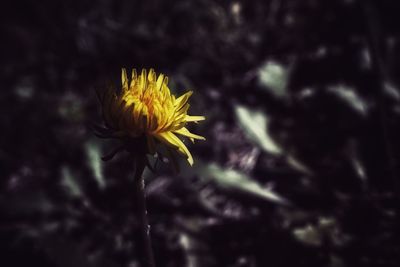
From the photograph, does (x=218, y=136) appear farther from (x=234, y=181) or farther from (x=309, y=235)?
(x=309, y=235)

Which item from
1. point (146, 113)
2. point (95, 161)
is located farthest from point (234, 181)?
point (146, 113)

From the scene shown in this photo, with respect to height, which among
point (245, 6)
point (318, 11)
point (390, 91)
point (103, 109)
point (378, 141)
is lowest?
point (103, 109)

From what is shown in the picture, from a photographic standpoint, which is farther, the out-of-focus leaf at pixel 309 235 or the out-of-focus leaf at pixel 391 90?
Result: the out-of-focus leaf at pixel 391 90

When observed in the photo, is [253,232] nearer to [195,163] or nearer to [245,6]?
[195,163]

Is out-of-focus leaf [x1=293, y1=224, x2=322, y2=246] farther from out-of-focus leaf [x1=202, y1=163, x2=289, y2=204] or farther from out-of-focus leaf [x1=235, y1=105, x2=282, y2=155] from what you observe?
out-of-focus leaf [x1=235, y1=105, x2=282, y2=155]

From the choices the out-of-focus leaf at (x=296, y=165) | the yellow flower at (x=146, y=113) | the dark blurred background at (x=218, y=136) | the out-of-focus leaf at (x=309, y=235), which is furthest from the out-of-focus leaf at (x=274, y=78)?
the yellow flower at (x=146, y=113)

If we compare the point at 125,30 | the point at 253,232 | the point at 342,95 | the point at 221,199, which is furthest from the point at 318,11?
the point at 253,232

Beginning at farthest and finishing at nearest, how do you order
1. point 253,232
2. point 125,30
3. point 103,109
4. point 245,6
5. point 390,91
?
point 245,6 < point 125,30 < point 390,91 < point 253,232 < point 103,109

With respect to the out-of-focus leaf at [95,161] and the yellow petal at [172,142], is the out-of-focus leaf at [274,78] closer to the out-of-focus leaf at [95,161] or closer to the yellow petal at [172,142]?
the out-of-focus leaf at [95,161]
